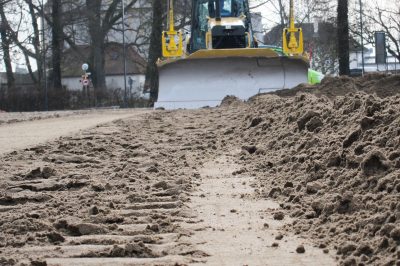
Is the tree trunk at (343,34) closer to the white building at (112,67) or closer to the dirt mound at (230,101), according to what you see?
the dirt mound at (230,101)

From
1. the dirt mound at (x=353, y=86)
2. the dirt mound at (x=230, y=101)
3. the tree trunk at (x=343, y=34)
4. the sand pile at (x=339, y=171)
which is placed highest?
the tree trunk at (x=343, y=34)

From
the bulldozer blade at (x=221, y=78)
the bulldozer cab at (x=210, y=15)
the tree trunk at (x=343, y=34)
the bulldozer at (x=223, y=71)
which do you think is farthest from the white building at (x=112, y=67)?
the bulldozer blade at (x=221, y=78)

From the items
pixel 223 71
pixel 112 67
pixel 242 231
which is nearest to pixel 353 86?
pixel 223 71

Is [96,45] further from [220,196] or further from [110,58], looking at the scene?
[220,196]

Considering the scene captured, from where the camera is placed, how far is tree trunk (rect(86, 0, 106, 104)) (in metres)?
52.3

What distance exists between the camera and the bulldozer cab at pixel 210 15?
23.2 meters

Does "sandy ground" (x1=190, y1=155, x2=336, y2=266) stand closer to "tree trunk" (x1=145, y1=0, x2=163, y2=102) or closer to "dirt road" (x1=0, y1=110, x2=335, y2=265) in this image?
"dirt road" (x1=0, y1=110, x2=335, y2=265)

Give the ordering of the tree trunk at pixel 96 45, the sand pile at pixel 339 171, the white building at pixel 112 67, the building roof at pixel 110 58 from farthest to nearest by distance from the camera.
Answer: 1. the white building at pixel 112 67
2. the building roof at pixel 110 58
3. the tree trunk at pixel 96 45
4. the sand pile at pixel 339 171

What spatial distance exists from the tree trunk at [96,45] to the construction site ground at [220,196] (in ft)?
121

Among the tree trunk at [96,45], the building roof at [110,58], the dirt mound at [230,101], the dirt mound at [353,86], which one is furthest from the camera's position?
the building roof at [110,58]

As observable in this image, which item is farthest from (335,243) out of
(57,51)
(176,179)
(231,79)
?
(57,51)

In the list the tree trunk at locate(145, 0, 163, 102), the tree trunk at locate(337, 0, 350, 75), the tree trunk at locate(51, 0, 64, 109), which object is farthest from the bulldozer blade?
the tree trunk at locate(51, 0, 64, 109)

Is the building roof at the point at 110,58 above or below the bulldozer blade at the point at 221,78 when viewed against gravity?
above

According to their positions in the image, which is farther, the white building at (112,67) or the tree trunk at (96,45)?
the white building at (112,67)
